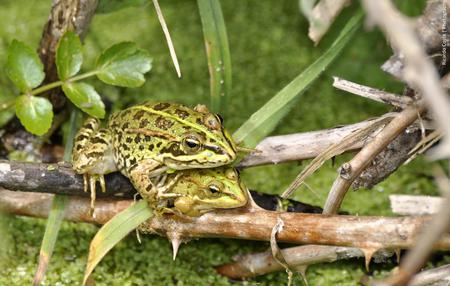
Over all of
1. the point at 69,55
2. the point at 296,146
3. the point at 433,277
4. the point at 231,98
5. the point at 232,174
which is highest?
the point at 231,98

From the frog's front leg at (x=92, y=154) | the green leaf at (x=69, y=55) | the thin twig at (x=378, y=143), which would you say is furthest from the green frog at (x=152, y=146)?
the thin twig at (x=378, y=143)

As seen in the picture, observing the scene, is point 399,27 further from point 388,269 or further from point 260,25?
point 260,25

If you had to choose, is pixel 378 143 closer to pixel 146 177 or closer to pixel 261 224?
pixel 261 224

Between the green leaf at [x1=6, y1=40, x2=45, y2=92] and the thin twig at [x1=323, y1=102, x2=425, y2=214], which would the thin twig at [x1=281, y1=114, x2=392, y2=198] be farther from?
the green leaf at [x1=6, y1=40, x2=45, y2=92]

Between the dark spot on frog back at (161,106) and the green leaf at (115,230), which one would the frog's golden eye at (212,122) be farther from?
the green leaf at (115,230)

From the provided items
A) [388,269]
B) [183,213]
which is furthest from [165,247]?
[388,269]

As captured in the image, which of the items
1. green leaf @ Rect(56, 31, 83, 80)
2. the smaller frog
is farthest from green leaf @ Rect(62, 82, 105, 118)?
the smaller frog

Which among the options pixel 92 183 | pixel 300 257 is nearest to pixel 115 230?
pixel 92 183
